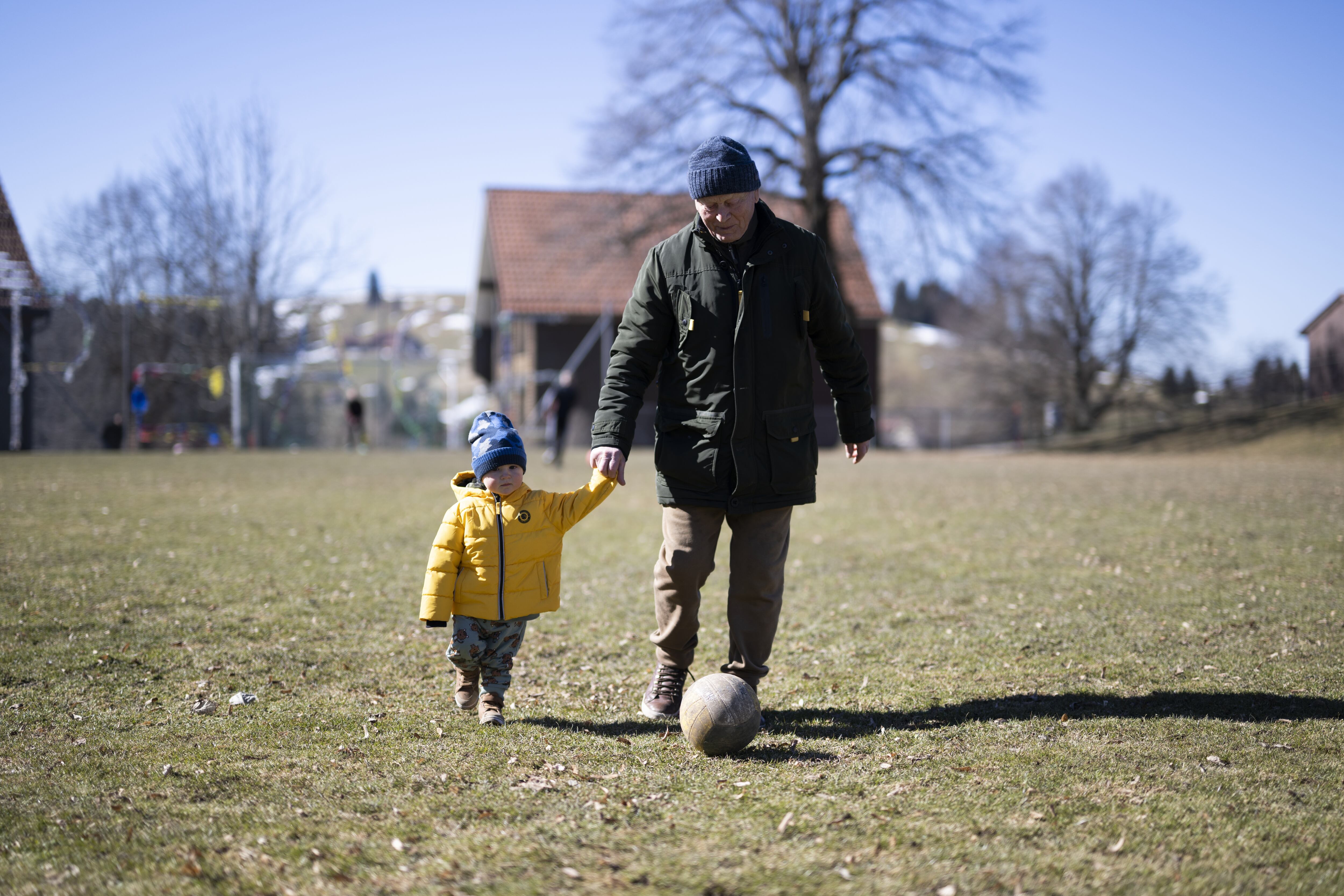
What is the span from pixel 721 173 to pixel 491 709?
2394 millimetres

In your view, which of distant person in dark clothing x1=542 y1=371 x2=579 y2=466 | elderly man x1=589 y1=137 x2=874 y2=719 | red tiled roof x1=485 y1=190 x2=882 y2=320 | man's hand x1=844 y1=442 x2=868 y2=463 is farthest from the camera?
red tiled roof x1=485 y1=190 x2=882 y2=320

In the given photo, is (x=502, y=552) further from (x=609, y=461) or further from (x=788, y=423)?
(x=788, y=423)

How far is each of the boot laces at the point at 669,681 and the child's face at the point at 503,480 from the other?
1022mm

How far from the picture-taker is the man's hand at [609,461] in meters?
4.22

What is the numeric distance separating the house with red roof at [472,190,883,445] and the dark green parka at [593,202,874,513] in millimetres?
24034

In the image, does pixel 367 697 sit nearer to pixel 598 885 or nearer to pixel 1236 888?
pixel 598 885

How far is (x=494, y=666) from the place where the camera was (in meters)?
4.45

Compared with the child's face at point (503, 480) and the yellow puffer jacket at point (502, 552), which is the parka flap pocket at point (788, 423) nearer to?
the yellow puffer jacket at point (502, 552)

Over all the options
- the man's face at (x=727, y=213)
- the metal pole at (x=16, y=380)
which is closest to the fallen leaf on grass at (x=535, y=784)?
the man's face at (x=727, y=213)

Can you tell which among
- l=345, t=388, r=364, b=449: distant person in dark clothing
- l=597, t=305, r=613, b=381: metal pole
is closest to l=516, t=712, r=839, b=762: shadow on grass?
l=345, t=388, r=364, b=449: distant person in dark clothing

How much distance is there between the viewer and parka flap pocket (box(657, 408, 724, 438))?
4.24 meters

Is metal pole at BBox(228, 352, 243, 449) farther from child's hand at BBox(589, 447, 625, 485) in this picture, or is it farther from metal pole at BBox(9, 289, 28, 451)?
child's hand at BBox(589, 447, 625, 485)

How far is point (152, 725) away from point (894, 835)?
304cm

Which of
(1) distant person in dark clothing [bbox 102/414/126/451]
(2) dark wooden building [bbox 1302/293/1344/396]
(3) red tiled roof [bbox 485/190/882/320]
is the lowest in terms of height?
(1) distant person in dark clothing [bbox 102/414/126/451]
